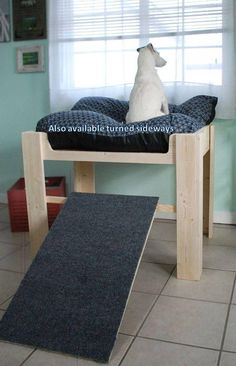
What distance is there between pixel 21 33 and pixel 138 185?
1.29 meters

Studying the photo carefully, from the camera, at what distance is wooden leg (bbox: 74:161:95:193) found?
7.59 feet

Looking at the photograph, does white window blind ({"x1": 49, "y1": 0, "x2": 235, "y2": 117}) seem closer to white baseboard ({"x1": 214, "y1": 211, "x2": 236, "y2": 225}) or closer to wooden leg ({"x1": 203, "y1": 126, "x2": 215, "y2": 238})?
wooden leg ({"x1": 203, "y1": 126, "x2": 215, "y2": 238})

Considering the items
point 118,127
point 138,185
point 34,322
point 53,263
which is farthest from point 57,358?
point 138,185

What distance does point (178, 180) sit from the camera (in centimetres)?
171

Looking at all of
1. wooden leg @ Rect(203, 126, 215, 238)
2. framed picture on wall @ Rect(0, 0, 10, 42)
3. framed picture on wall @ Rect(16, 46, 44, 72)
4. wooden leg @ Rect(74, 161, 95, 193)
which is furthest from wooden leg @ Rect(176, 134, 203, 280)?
framed picture on wall @ Rect(0, 0, 10, 42)

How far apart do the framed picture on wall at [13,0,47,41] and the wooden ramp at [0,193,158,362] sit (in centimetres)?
144

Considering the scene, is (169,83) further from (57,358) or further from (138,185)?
(57,358)

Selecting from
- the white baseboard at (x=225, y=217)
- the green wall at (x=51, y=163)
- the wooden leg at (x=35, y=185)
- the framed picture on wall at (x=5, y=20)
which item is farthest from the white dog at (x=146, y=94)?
the framed picture on wall at (x=5, y=20)

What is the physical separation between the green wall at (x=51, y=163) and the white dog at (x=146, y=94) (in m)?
0.58

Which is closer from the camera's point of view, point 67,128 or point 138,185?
point 67,128

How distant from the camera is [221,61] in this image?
2295mm

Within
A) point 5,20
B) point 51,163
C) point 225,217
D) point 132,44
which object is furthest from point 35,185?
point 5,20

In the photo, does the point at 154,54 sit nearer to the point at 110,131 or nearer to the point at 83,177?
the point at 110,131

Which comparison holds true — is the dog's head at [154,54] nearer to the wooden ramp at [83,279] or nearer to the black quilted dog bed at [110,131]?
the black quilted dog bed at [110,131]
